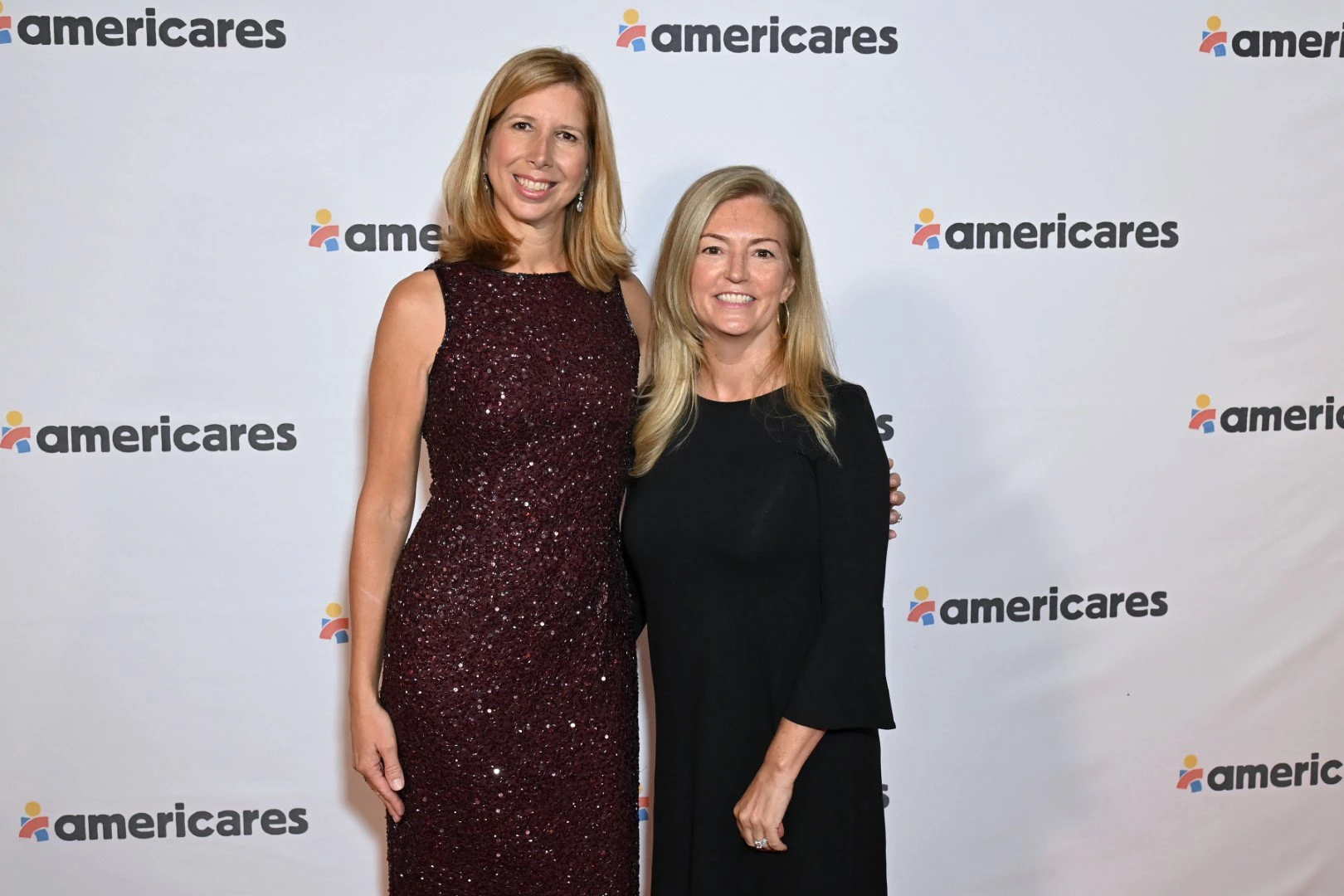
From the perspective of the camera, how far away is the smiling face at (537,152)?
5.92 feet

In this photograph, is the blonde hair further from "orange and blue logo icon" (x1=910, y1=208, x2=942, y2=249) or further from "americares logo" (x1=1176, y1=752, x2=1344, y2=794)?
"americares logo" (x1=1176, y1=752, x2=1344, y2=794)

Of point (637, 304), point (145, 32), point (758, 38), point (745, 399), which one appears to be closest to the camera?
point (745, 399)

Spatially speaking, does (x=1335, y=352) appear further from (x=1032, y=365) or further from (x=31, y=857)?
(x=31, y=857)

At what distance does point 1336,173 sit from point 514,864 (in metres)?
2.41

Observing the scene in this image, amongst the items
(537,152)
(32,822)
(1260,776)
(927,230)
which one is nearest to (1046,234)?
(927,230)

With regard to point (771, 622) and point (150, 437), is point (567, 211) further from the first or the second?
point (150, 437)

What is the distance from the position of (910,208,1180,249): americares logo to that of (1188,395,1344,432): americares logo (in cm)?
41

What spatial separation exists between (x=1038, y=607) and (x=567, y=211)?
60.0 inches

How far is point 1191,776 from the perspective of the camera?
276cm

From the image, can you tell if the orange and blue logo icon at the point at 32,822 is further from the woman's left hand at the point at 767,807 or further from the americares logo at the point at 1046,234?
the americares logo at the point at 1046,234

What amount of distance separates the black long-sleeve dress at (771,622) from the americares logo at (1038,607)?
2.93 ft

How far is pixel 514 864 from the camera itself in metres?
1.82

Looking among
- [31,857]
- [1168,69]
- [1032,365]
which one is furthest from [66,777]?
[1168,69]

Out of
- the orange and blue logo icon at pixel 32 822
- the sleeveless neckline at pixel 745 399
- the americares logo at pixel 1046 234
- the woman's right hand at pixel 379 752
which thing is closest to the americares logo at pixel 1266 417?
the americares logo at pixel 1046 234
